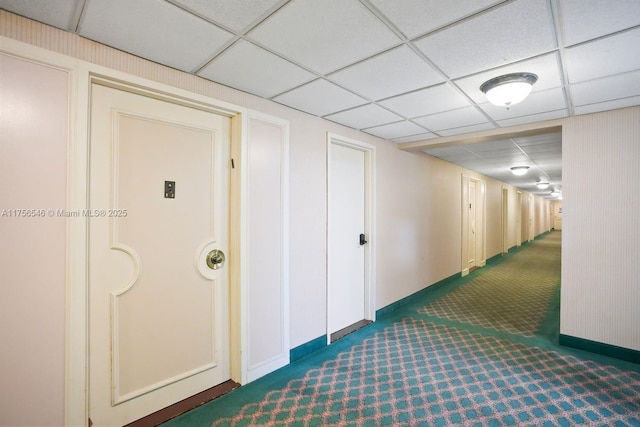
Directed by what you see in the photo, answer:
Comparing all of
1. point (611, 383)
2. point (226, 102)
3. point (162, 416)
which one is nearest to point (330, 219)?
point (226, 102)

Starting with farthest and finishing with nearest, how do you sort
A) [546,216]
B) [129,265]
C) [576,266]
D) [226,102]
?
[546,216] → [576,266] → [226,102] → [129,265]

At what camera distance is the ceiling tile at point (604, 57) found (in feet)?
5.52

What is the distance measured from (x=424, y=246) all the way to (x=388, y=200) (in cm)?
149

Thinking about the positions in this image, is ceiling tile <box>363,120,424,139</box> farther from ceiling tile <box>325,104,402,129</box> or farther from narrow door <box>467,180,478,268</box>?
narrow door <box>467,180,478,268</box>

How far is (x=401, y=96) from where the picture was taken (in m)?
2.58

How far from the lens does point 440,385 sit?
2443 millimetres

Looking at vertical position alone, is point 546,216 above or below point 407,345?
above

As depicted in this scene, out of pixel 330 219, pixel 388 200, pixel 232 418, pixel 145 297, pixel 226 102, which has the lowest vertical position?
pixel 232 418

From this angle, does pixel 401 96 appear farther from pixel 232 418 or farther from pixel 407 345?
pixel 232 418

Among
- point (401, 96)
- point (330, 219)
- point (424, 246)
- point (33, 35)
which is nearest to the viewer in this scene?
point (33, 35)

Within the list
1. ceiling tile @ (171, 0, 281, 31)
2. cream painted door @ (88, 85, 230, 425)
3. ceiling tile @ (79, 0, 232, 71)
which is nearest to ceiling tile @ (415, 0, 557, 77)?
ceiling tile @ (171, 0, 281, 31)

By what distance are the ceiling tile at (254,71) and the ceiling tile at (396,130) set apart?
154 cm

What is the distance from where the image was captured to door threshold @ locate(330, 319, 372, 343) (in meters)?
3.43

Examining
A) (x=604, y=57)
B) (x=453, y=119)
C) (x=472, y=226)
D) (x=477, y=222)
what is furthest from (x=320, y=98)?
(x=477, y=222)
